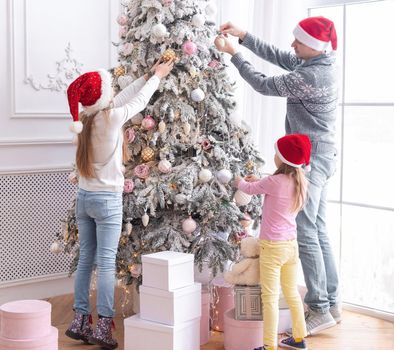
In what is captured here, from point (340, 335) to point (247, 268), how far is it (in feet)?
2.38

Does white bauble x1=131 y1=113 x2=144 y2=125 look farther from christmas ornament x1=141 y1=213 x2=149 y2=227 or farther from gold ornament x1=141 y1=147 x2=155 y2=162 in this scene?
christmas ornament x1=141 y1=213 x2=149 y2=227

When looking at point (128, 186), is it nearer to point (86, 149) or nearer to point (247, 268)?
point (86, 149)

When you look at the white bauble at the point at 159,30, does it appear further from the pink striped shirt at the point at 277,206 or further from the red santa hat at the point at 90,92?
the pink striped shirt at the point at 277,206

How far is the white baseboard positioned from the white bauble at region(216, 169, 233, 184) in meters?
1.35

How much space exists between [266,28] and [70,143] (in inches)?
53.4

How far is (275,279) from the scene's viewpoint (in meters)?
3.12

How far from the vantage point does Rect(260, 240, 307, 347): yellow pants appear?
10.1ft

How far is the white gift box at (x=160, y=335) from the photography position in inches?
118

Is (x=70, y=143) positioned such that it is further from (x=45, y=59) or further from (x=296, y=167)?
(x=296, y=167)

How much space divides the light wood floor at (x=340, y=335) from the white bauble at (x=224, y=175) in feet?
2.62

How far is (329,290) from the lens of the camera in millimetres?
3734

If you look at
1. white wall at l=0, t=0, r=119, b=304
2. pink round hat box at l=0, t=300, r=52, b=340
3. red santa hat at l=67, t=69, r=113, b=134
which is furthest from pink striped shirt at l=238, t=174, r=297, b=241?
white wall at l=0, t=0, r=119, b=304

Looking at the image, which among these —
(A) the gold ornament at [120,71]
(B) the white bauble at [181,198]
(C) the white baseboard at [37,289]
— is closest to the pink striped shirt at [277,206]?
(B) the white bauble at [181,198]

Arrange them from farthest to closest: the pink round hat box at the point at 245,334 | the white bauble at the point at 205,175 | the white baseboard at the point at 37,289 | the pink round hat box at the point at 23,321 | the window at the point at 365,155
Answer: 1. the white baseboard at the point at 37,289
2. the window at the point at 365,155
3. the white bauble at the point at 205,175
4. the pink round hat box at the point at 245,334
5. the pink round hat box at the point at 23,321
